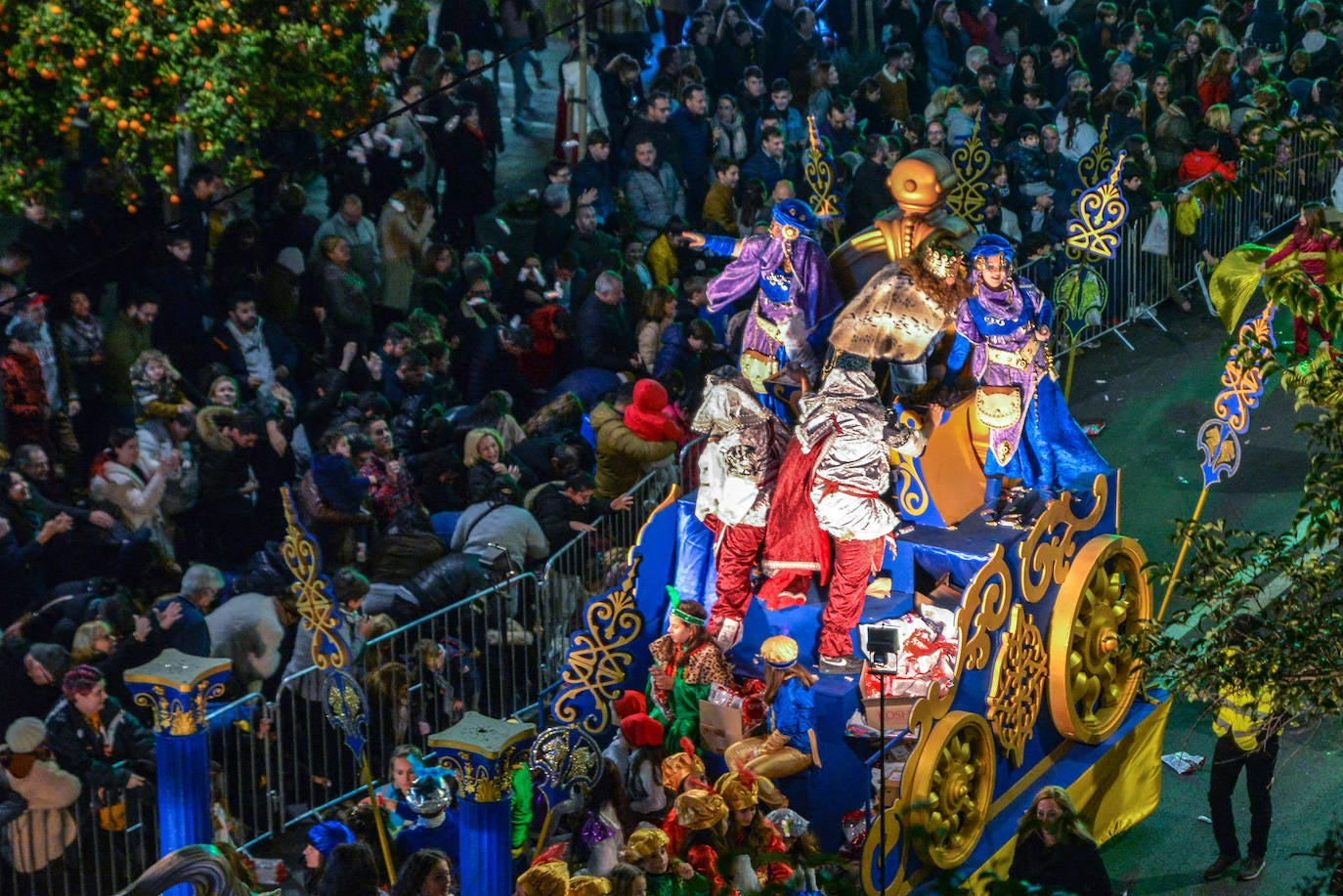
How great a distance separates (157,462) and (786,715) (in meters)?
3.99

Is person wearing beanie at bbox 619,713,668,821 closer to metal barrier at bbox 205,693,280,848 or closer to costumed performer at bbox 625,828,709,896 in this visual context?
costumed performer at bbox 625,828,709,896

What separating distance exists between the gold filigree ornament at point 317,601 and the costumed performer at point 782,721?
6.34 ft

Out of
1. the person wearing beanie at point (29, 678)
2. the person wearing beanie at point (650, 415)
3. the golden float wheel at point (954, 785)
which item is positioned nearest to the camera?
the golden float wheel at point (954, 785)

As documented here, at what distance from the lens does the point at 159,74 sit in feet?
40.5

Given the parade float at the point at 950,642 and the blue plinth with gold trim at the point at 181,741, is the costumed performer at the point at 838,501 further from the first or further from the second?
the blue plinth with gold trim at the point at 181,741

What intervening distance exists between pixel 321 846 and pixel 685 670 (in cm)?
191

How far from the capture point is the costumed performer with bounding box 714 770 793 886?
8.99m

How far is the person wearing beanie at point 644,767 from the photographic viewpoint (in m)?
9.66

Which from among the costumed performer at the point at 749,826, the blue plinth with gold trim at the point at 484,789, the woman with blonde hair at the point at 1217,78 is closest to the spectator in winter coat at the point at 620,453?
the costumed performer at the point at 749,826

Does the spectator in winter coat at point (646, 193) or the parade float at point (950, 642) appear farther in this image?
the spectator in winter coat at point (646, 193)

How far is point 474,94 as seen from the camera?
1520 cm

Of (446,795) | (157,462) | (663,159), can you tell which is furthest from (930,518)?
(663,159)

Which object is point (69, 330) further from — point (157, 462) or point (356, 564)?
point (356, 564)

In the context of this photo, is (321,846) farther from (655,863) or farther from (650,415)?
(650,415)
